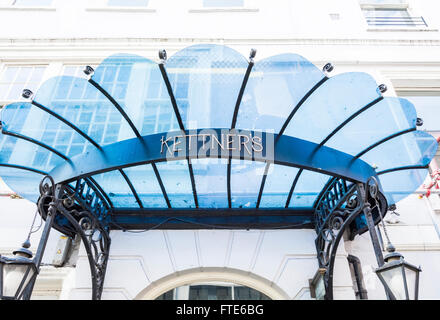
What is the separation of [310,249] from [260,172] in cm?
147

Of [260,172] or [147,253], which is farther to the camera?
[147,253]

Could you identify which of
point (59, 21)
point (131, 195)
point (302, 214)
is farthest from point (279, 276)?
point (59, 21)

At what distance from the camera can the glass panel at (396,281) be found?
9.65ft

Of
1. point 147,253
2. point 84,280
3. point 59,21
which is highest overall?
point 59,21

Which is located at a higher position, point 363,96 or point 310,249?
point 363,96

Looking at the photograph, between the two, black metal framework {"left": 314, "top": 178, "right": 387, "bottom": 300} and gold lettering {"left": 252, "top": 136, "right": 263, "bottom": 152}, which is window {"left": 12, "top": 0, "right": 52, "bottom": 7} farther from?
black metal framework {"left": 314, "top": 178, "right": 387, "bottom": 300}

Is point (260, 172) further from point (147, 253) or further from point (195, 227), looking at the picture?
point (147, 253)

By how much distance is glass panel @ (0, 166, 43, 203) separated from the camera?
4566mm

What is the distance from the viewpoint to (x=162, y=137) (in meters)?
3.90

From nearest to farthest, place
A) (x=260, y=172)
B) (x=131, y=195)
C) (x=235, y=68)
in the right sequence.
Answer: (x=235, y=68), (x=260, y=172), (x=131, y=195)

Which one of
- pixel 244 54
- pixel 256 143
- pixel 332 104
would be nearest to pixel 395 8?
pixel 244 54

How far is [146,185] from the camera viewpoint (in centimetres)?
472

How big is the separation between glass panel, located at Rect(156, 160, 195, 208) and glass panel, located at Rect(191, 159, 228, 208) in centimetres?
12

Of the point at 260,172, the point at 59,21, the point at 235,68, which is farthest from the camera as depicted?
the point at 59,21
